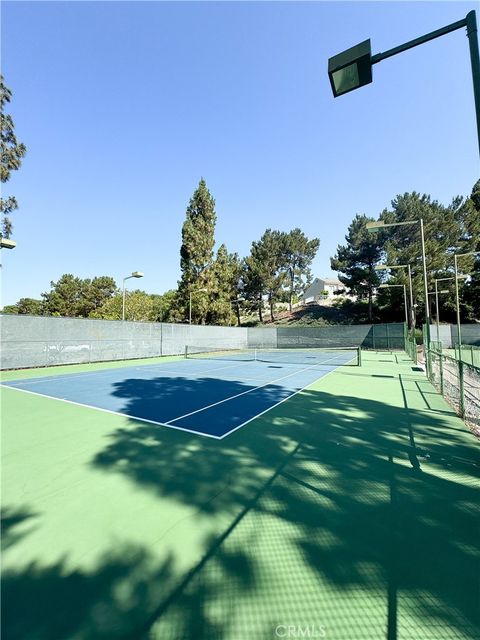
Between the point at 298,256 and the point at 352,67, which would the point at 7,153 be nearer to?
the point at 352,67

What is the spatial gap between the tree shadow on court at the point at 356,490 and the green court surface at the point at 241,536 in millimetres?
18

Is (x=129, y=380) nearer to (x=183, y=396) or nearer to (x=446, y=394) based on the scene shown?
(x=183, y=396)

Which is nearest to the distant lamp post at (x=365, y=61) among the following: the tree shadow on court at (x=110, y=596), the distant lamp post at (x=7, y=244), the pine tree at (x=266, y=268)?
the tree shadow on court at (x=110, y=596)

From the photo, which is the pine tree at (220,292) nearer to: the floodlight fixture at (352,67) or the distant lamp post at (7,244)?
the distant lamp post at (7,244)

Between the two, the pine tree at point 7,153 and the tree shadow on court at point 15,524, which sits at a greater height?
the pine tree at point 7,153

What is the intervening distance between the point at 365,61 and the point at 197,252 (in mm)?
34216

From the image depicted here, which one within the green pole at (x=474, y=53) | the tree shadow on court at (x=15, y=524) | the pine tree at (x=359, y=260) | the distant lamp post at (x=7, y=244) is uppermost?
the pine tree at (x=359, y=260)

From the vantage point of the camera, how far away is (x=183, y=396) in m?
9.19

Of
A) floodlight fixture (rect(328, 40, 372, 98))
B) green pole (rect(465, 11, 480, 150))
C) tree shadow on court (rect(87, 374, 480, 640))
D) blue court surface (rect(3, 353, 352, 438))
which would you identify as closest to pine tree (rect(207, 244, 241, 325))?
blue court surface (rect(3, 353, 352, 438))

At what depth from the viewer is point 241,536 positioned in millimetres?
2854

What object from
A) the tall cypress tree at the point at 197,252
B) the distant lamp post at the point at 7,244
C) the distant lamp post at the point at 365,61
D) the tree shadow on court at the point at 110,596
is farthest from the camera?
the tall cypress tree at the point at 197,252

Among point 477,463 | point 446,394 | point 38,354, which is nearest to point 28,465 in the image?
point 477,463

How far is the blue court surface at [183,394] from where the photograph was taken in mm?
6678

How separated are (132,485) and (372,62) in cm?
563
